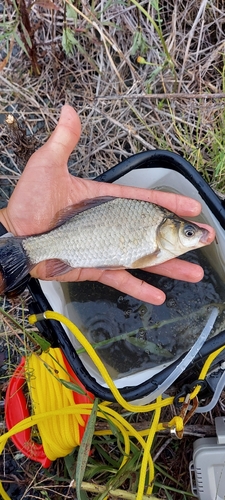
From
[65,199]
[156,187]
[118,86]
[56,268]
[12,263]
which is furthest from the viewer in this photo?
[118,86]

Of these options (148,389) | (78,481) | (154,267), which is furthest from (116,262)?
(78,481)

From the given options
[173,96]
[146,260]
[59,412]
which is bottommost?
[59,412]

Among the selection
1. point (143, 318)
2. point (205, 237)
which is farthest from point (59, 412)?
point (205, 237)

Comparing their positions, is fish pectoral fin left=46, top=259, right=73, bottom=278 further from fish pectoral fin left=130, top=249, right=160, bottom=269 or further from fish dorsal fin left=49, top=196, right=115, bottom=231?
fish pectoral fin left=130, top=249, right=160, bottom=269

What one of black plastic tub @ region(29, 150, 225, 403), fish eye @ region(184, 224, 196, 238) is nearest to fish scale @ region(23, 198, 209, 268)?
fish eye @ region(184, 224, 196, 238)

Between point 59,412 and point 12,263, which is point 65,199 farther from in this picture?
point 59,412

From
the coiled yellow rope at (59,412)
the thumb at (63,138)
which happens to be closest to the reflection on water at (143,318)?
the coiled yellow rope at (59,412)

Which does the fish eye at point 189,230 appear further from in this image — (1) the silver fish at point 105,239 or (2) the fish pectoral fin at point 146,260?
(2) the fish pectoral fin at point 146,260
